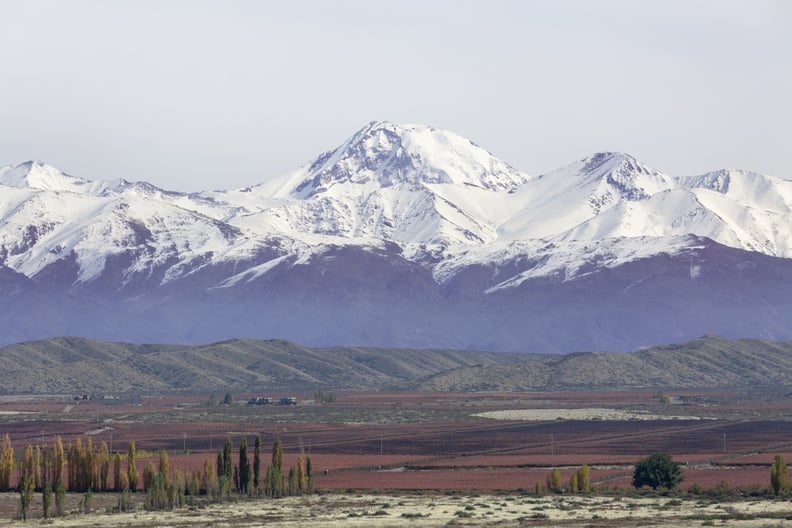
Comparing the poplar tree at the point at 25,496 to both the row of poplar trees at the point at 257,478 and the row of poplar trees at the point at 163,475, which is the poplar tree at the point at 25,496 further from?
the row of poplar trees at the point at 257,478

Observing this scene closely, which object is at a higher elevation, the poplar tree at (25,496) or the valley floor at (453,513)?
the poplar tree at (25,496)

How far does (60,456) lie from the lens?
12325cm

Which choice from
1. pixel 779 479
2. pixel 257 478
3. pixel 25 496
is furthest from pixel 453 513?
pixel 25 496

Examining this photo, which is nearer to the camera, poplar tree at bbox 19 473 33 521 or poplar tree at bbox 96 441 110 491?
poplar tree at bbox 19 473 33 521

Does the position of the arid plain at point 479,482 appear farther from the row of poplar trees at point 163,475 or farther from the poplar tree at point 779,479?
the row of poplar trees at point 163,475

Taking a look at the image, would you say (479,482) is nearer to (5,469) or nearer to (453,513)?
(453,513)

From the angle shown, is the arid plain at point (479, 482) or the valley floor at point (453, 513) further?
the arid plain at point (479, 482)

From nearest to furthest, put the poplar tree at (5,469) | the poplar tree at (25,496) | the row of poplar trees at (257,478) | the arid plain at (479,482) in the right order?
the arid plain at (479,482) → the poplar tree at (25,496) → the row of poplar trees at (257,478) → the poplar tree at (5,469)

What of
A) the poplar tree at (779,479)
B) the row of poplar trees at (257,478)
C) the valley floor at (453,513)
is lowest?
the valley floor at (453,513)

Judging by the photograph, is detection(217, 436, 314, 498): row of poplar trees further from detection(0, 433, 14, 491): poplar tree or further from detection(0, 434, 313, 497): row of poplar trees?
detection(0, 433, 14, 491): poplar tree

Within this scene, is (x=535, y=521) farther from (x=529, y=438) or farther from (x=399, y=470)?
(x=529, y=438)

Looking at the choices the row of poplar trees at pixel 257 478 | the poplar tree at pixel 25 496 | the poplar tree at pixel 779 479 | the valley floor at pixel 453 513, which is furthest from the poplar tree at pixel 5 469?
the poplar tree at pixel 779 479

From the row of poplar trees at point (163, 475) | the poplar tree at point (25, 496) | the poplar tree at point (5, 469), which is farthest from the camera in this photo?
the poplar tree at point (5, 469)

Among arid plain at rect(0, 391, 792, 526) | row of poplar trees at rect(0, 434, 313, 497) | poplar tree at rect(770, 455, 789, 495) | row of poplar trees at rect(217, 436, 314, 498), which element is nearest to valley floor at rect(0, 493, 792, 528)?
arid plain at rect(0, 391, 792, 526)
